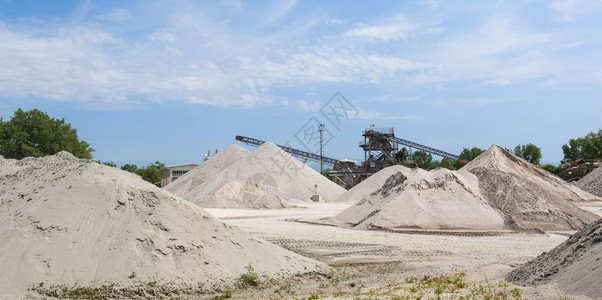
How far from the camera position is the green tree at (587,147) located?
6588 centimetres

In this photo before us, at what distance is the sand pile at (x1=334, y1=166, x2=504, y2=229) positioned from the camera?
19.9 m

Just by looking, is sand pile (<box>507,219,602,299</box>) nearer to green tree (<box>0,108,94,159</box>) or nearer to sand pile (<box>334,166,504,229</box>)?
sand pile (<box>334,166,504,229</box>)

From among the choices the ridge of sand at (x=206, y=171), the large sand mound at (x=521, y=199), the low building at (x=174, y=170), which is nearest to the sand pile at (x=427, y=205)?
the large sand mound at (x=521, y=199)

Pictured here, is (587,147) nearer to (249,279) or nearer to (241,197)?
(241,197)

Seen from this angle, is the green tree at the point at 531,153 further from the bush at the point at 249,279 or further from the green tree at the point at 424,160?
the bush at the point at 249,279

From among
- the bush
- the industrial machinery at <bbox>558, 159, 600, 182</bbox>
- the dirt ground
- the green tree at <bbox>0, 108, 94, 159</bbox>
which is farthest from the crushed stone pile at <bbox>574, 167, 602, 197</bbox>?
the green tree at <bbox>0, 108, 94, 159</bbox>

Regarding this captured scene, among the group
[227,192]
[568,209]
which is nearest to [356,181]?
[227,192]

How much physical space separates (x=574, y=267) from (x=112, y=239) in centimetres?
751

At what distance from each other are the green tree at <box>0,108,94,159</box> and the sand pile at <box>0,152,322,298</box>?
33403mm

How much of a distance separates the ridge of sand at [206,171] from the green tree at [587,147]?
42993 millimetres

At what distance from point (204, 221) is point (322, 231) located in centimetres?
973

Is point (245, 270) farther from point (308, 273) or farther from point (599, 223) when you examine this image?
point (599, 223)

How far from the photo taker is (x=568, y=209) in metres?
21.2

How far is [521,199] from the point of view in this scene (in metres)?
21.4
